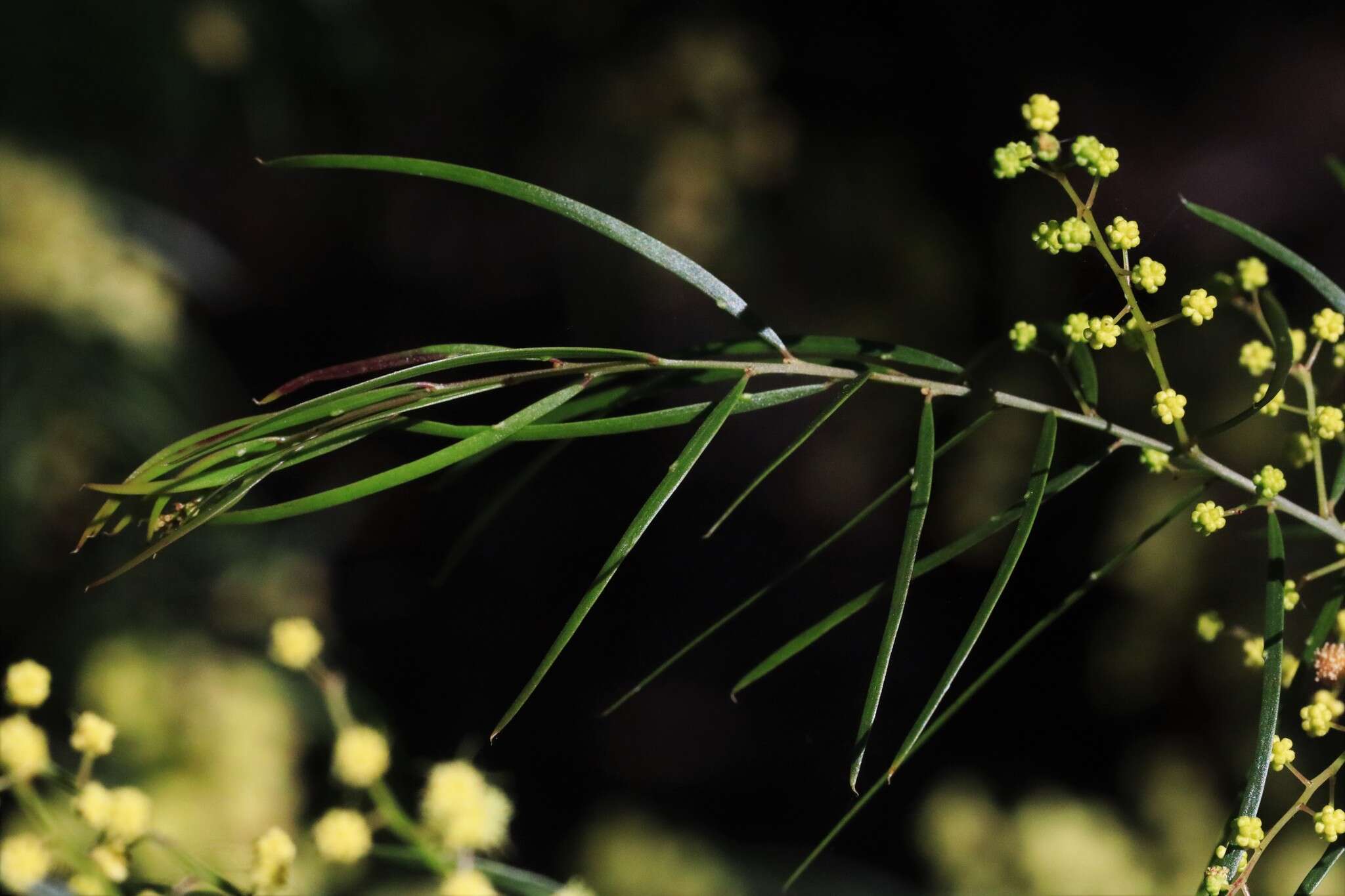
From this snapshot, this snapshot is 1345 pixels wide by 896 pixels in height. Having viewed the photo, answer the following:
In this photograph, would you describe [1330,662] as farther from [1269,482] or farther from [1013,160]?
[1013,160]

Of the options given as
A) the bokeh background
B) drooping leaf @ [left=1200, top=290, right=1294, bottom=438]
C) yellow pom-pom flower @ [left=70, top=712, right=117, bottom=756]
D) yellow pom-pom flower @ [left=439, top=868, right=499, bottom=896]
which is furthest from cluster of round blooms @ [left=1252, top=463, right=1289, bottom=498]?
the bokeh background

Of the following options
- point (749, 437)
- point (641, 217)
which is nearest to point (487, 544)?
point (749, 437)

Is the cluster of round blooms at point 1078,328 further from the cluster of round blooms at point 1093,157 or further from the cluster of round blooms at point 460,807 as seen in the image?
the cluster of round blooms at point 460,807

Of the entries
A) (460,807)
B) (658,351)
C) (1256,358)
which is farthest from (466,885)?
(658,351)

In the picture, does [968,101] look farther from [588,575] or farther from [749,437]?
[588,575]

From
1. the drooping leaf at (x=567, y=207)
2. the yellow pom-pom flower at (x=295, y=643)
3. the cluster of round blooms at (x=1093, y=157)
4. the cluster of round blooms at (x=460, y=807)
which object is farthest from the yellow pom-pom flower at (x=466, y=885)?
the cluster of round blooms at (x=1093, y=157)
